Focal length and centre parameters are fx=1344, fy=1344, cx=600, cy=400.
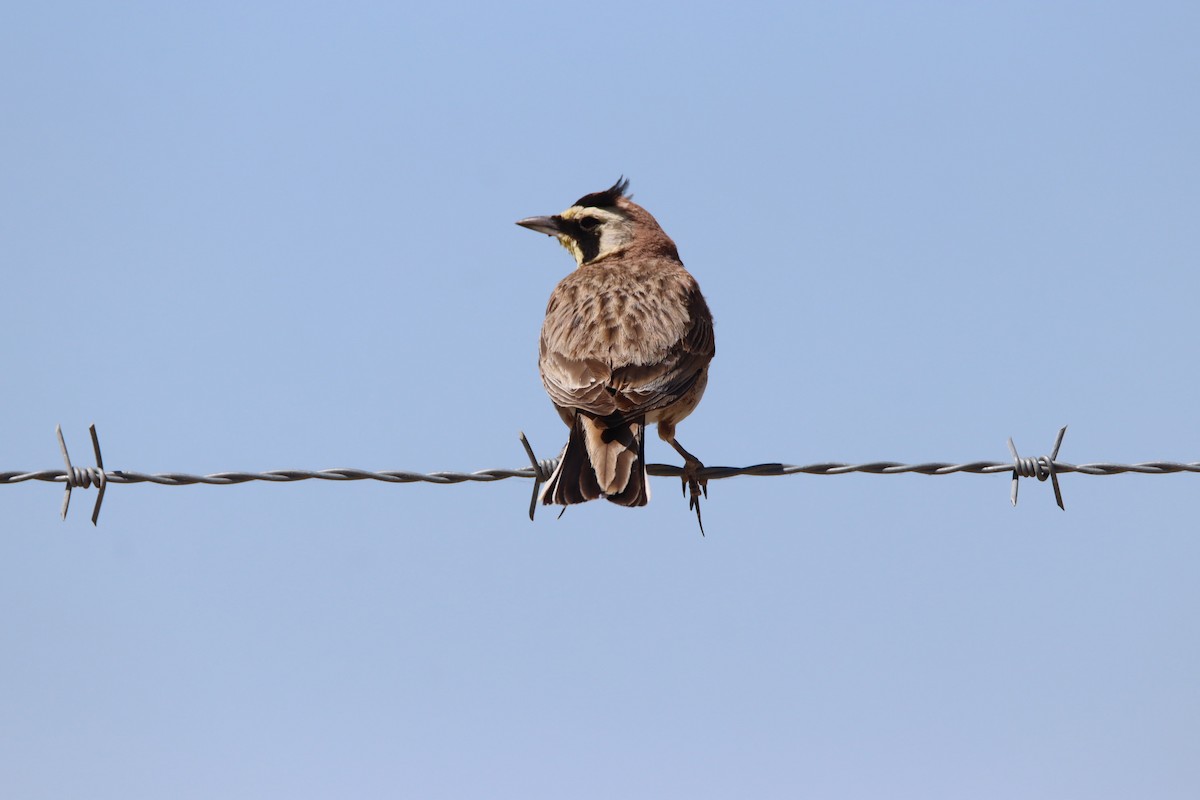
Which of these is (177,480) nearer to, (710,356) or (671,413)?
(671,413)

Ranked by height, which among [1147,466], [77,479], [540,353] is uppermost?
[540,353]

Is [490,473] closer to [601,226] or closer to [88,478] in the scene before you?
[88,478]

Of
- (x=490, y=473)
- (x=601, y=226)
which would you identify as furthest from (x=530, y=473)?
(x=601, y=226)

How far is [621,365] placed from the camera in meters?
7.71

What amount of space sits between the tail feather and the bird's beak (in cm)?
337

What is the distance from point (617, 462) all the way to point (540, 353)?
150 cm

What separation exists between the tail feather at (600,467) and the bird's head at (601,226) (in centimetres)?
314

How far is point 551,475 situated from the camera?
6.82 meters

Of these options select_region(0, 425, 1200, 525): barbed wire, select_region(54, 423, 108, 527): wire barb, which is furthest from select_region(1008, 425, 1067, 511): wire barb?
select_region(54, 423, 108, 527): wire barb

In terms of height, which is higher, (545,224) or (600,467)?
(545,224)

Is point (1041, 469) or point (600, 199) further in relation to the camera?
point (600, 199)

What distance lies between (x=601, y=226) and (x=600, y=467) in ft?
12.3

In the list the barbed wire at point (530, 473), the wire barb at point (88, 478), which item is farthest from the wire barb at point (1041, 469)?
the wire barb at point (88, 478)

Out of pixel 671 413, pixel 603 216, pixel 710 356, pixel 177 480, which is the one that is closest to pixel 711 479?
pixel 671 413
